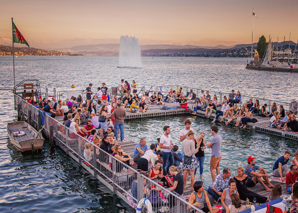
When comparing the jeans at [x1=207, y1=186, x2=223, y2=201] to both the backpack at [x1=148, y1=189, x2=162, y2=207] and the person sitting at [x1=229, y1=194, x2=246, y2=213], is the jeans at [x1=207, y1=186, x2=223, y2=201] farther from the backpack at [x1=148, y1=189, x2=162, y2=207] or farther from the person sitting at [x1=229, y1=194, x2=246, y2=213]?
the backpack at [x1=148, y1=189, x2=162, y2=207]

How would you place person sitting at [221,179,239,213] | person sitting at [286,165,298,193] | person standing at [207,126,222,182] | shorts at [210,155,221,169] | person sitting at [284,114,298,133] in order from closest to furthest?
1. person sitting at [221,179,239,213]
2. person sitting at [286,165,298,193]
3. person standing at [207,126,222,182]
4. shorts at [210,155,221,169]
5. person sitting at [284,114,298,133]

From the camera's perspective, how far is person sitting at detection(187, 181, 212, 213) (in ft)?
25.0

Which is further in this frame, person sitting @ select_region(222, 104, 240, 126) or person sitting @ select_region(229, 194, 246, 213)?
person sitting @ select_region(222, 104, 240, 126)

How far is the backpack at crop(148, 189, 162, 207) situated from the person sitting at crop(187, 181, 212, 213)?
0.86 metres

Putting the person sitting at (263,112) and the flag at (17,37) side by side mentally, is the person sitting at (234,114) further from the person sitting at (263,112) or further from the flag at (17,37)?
the flag at (17,37)

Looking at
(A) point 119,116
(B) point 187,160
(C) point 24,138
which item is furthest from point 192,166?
(C) point 24,138

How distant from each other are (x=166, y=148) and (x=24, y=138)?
32.9 feet

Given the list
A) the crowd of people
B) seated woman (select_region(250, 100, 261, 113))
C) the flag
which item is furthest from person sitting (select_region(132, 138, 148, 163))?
the flag

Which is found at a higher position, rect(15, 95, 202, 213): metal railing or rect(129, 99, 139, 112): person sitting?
rect(129, 99, 139, 112): person sitting

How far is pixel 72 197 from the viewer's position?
36.3ft

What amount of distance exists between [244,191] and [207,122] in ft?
47.7

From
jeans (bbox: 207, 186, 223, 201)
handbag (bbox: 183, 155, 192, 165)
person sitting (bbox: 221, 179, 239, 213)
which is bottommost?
jeans (bbox: 207, 186, 223, 201)

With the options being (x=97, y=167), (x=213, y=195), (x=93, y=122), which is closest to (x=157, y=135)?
Result: (x=93, y=122)

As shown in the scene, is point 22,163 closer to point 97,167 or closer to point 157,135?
point 97,167
